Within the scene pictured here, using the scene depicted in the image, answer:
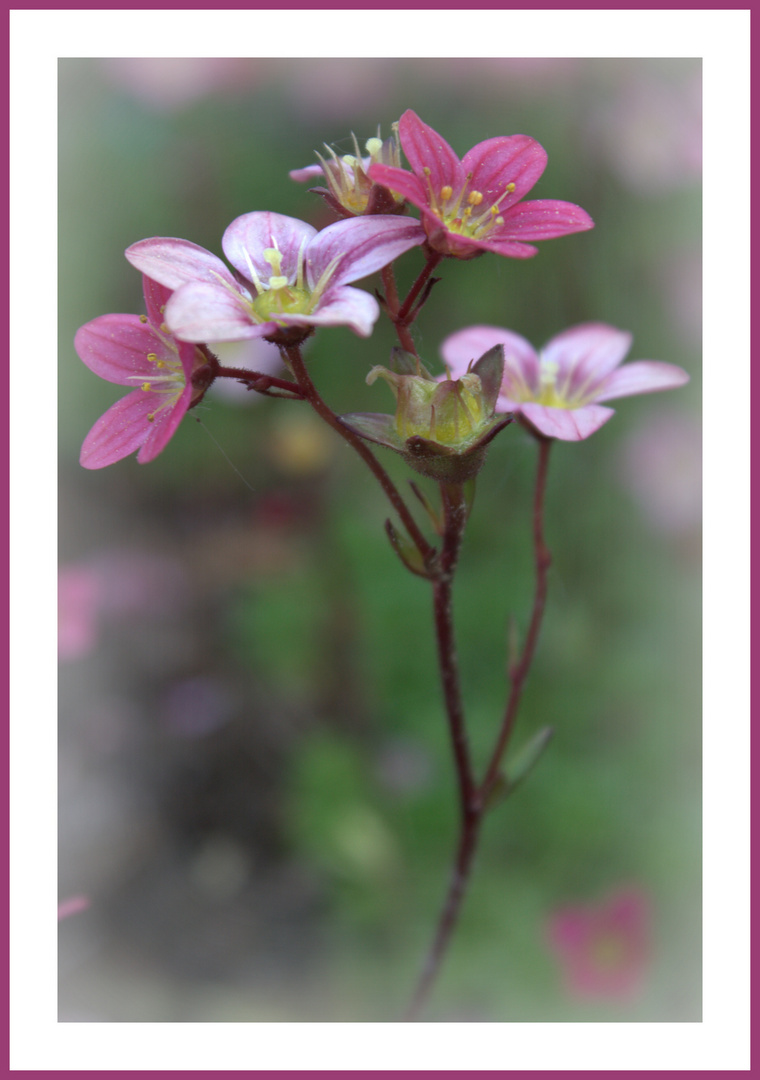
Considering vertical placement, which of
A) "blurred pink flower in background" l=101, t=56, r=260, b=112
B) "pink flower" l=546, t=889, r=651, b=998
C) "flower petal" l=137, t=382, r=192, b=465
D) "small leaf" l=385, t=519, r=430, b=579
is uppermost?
"blurred pink flower in background" l=101, t=56, r=260, b=112

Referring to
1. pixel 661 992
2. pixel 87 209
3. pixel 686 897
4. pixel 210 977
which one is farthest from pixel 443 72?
pixel 210 977

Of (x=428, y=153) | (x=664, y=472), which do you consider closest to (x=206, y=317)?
(x=428, y=153)

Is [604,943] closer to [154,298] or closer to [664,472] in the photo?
[664,472]

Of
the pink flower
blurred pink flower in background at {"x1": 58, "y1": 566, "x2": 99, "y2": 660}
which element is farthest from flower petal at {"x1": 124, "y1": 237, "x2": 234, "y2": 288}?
the pink flower

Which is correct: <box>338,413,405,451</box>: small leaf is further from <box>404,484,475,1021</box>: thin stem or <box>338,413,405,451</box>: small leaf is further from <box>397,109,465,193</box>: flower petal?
<box>397,109,465,193</box>: flower petal

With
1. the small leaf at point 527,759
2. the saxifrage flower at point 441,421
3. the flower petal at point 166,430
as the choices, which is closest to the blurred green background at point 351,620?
the small leaf at point 527,759

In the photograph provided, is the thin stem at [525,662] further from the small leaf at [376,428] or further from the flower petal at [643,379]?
the small leaf at [376,428]
